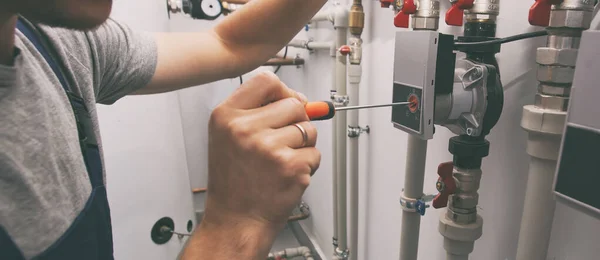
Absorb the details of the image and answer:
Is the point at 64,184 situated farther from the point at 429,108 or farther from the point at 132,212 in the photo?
the point at 132,212

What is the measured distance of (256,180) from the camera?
364mm

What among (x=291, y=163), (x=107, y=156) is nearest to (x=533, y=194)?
(x=291, y=163)

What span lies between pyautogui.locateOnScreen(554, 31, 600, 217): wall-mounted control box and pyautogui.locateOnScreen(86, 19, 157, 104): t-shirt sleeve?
58cm

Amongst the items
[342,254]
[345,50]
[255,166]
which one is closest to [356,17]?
[345,50]

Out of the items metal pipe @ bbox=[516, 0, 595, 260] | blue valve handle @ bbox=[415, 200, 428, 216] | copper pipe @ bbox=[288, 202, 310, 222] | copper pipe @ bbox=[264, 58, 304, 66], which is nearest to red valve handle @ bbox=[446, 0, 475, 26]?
metal pipe @ bbox=[516, 0, 595, 260]

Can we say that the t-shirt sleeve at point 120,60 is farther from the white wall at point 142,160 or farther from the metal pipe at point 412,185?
the metal pipe at point 412,185

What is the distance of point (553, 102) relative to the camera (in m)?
0.43

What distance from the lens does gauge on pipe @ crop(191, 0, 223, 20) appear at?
3.61 feet

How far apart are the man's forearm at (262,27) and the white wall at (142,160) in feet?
1.31

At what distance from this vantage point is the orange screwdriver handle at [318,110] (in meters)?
0.40

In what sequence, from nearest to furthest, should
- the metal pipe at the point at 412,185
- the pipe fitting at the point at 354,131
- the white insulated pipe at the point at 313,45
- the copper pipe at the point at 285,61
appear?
the metal pipe at the point at 412,185
the pipe fitting at the point at 354,131
the white insulated pipe at the point at 313,45
the copper pipe at the point at 285,61

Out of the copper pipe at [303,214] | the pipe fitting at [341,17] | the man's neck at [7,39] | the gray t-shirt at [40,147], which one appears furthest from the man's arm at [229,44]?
the copper pipe at [303,214]

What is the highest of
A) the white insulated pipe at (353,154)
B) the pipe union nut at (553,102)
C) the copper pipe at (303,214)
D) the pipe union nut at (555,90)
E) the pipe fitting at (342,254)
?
the pipe union nut at (555,90)

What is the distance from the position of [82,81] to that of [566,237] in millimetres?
705
